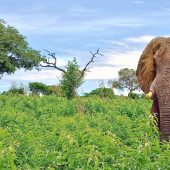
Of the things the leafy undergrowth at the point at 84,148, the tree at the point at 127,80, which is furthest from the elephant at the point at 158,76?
the tree at the point at 127,80

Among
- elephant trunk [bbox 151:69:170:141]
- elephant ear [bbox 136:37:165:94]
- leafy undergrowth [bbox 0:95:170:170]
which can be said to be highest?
elephant ear [bbox 136:37:165:94]

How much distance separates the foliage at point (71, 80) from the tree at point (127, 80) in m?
33.0

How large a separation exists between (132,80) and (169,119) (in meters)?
49.7

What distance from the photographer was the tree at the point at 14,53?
99.9 ft

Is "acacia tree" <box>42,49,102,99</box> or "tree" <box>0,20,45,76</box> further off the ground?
"tree" <box>0,20,45,76</box>

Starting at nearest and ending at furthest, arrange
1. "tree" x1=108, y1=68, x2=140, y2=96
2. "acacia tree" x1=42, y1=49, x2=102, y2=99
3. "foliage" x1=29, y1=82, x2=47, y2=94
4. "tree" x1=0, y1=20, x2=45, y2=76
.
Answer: "acacia tree" x1=42, y1=49, x2=102, y2=99 → "tree" x1=0, y1=20, x2=45, y2=76 → "foliage" x1=29, y1=82, x2=47, y2=94 → "tree" x1=108, y1=68, x2=140, y2=96

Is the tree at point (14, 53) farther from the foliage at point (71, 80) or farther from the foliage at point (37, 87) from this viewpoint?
the foliage at point (71, 80)

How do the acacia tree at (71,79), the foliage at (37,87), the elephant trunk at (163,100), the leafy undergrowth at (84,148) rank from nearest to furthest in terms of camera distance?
the leafy undergrowth at (84,148), the elephant trunk at (163,100), the acacia tree at (71,79), the foliage at (37,87)

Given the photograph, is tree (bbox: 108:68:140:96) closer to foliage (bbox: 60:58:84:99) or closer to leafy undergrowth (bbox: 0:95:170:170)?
foliage (bbox: 60:58:84:99)

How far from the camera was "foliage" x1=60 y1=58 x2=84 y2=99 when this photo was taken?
21.8 meters

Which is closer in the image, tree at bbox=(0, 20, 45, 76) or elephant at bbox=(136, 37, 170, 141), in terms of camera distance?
elephant at bbox=(136, 37, 170, 141)

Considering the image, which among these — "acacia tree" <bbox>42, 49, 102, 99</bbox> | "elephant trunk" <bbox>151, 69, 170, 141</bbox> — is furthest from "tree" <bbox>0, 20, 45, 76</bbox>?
"elephant trunk" <bbox>151, 69, 170, 141</bbox>

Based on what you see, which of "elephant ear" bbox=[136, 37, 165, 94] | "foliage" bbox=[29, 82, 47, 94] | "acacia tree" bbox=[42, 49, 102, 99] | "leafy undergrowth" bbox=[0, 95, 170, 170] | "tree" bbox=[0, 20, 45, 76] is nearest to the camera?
"leafy undergrowth" bbox=[0, 95, 170, 170]

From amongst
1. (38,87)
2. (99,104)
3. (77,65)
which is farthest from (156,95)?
(38,87)
